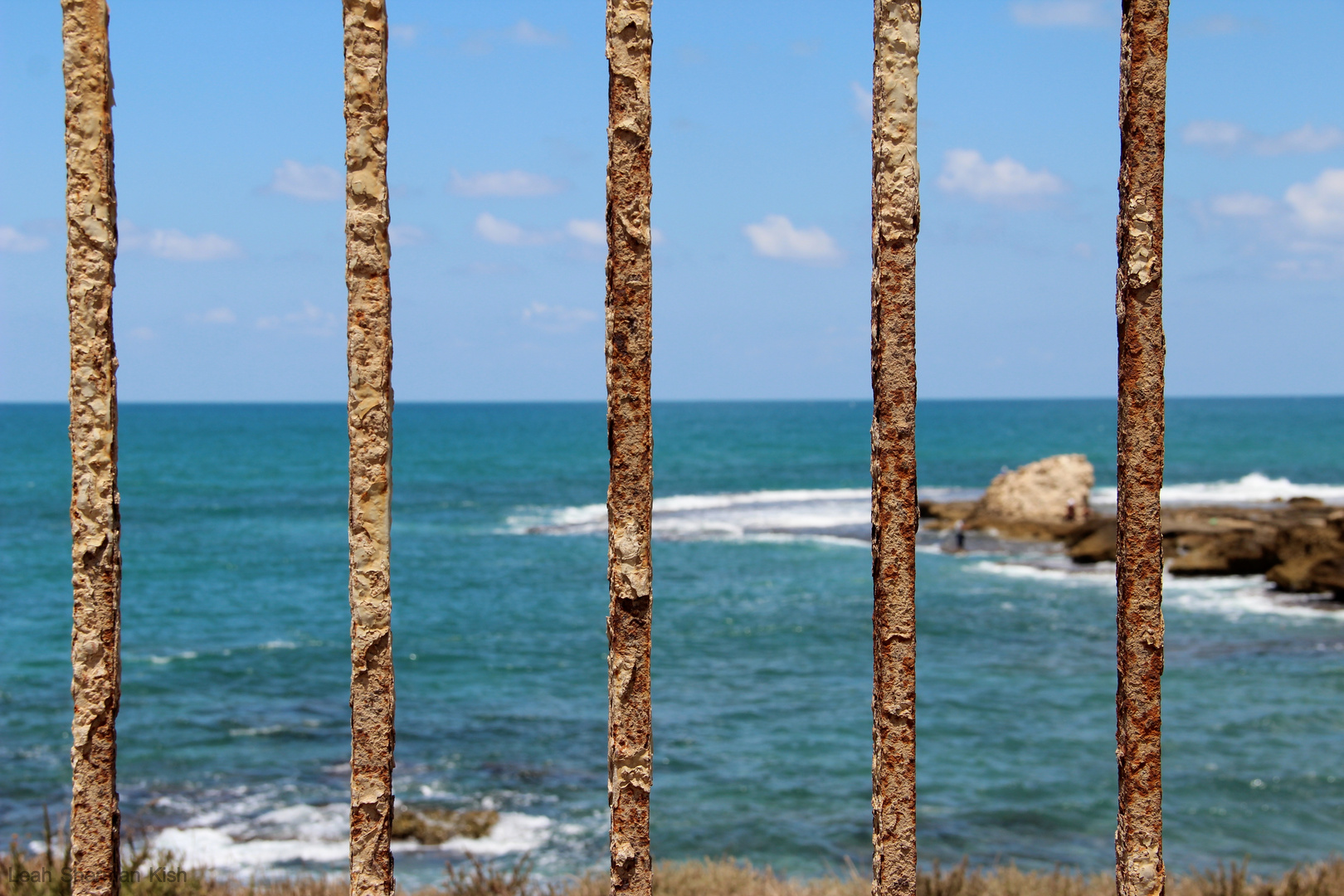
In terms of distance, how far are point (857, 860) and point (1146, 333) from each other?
7545 millimetres

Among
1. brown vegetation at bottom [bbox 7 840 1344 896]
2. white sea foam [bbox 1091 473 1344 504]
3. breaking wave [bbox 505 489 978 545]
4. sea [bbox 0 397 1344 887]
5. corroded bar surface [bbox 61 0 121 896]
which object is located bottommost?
sea [bbox 0 397 1344 887]

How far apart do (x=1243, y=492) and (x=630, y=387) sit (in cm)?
4972

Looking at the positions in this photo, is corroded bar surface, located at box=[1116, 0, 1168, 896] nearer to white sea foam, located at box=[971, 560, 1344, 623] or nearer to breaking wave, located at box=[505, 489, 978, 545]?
white sea foam, located at box=[971, 560, 1344, 623]

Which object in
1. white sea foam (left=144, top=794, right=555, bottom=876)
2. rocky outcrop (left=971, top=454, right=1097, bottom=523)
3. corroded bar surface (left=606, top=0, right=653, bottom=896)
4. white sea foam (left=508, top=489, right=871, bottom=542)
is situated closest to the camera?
corroded bar surface (left=606, top=0, right=653, bottom=896)

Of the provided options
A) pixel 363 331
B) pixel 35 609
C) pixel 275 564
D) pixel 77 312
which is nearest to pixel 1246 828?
pixel 363 331

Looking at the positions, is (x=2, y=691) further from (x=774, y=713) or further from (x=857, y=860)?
(x=857, y=860)

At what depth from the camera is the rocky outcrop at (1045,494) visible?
35875 mm

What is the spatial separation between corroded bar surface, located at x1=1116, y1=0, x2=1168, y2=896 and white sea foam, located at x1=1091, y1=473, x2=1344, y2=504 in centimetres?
4112

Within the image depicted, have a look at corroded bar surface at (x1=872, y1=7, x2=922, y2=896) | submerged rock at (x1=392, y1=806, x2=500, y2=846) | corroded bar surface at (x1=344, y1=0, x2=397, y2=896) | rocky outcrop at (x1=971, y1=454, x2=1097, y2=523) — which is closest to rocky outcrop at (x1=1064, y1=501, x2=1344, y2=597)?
→ rocky outcrop at (x1=971, y1=454, x2=1097, y2=523)

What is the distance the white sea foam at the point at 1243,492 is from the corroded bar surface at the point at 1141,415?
135 ft

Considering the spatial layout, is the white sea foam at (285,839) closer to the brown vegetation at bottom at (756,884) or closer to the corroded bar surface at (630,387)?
the brown vegetation at bottom at (756,884)

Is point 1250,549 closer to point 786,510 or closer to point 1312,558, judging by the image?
point 1312,558

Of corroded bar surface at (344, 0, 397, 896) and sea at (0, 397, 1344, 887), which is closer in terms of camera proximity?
corroded bar surface at (344, 0, 397, 896)

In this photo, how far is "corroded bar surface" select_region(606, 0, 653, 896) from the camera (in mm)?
3877
